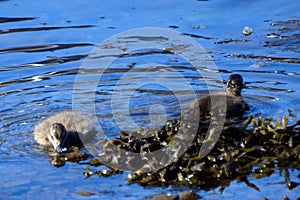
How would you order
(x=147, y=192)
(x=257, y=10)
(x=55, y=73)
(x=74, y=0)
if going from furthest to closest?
(x=74, y=0), (x=257, y=10), (x=55, y=73), (x=147, y=192)

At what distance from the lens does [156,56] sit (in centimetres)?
1103

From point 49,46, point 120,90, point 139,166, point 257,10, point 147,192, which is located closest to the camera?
point 147,192

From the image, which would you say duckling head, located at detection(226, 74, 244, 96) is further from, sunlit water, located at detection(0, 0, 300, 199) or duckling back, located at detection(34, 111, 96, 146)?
duckling back, located at detection(34, 111, 96, 146)

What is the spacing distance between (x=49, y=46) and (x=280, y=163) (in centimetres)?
554

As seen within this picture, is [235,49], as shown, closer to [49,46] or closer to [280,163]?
[49,46]

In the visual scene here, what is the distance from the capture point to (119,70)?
10570 mm

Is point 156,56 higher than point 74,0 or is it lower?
lower

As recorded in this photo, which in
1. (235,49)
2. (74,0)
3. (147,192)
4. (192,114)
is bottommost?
(147,192)

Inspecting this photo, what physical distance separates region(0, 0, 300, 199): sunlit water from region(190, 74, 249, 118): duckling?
196mm

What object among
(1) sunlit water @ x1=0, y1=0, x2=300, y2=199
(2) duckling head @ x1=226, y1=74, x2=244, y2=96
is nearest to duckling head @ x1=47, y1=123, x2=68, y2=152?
(1) sunlit water @ x1=0, y1=0, x2=300, y2=199

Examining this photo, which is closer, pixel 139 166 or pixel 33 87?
pixel 139 166

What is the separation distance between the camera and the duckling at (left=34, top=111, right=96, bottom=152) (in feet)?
26.8

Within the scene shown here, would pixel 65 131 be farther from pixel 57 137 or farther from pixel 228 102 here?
pixel 228 102

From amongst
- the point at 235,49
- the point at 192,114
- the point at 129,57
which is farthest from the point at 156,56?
the point at 192,114
